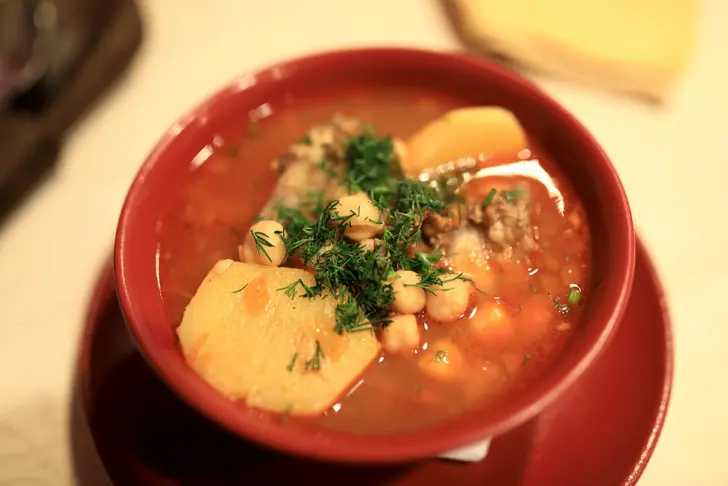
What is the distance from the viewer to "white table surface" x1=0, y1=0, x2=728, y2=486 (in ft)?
6.06

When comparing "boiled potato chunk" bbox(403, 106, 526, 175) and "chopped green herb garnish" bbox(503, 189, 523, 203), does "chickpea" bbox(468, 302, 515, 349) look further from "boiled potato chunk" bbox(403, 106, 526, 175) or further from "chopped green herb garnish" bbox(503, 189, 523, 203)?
"boiled potato chunk" bbox(403, 106, 526, 175)

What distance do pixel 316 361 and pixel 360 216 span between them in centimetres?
41

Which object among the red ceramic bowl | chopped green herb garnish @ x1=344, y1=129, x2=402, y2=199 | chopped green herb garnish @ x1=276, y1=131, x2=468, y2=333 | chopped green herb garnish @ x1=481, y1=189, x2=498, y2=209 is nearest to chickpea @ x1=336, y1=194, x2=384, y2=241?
chopped green herb garnish @ x1=276, y1=131, x2=468, y2=333

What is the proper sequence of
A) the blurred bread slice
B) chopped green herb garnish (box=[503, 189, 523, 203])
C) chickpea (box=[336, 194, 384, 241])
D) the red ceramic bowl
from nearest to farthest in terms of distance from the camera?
the red ceramic bowl < chickpea (box=[336, 194, 384, 241]) < chopped green herb garnish (box=[503, 189, 523, 203]) < the blurred bread slice

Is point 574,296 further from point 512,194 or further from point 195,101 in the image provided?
point 195,101

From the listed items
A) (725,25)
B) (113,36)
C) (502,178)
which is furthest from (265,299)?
(725,25)

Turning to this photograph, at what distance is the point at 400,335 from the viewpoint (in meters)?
1.57

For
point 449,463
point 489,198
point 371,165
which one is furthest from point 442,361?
point 371,165

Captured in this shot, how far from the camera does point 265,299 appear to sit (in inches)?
61.7

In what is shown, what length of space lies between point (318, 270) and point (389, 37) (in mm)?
1579

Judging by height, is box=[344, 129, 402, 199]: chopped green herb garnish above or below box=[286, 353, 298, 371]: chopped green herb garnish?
above

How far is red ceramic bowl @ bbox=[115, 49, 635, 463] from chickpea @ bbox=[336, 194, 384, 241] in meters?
0.53

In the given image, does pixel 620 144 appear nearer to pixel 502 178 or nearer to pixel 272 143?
pixel 502 178

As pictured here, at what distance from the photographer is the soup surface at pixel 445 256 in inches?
61.3
